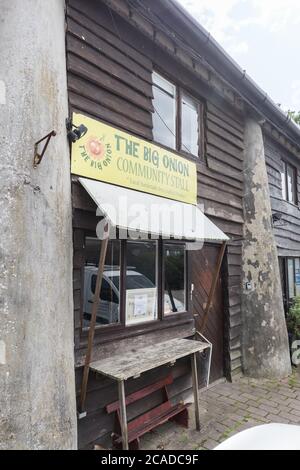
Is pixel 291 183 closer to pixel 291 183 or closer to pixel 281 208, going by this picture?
pixel 291 183

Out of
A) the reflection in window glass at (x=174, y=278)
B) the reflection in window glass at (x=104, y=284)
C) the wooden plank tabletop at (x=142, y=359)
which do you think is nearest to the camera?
the wooden plank tabletop at (x=142, y=359)

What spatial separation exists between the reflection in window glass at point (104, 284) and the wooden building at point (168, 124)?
0.03 m

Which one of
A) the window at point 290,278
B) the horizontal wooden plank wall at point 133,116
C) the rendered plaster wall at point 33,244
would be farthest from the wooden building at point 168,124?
the window at point 290,278

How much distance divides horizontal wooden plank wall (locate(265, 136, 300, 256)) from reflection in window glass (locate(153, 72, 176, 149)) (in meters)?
3.37

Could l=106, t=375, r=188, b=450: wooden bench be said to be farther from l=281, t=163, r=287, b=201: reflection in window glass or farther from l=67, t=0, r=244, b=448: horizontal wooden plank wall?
l=281, t=163, r=287, b=201: reflection in window glass

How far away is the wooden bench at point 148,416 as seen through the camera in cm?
327

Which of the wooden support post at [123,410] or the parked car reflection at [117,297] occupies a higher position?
the parked car reflection at [117,297]

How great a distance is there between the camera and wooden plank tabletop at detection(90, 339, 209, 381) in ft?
9.71

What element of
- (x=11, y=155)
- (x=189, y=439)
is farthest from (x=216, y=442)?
(x=11, y=155)

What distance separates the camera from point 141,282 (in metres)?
4.02

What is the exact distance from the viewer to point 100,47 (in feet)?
11.9

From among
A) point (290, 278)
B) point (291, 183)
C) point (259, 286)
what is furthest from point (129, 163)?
point (291, 183)

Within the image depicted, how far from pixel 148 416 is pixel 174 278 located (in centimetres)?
181

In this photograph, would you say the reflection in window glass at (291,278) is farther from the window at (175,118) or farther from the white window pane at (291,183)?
the window at (175,118)
